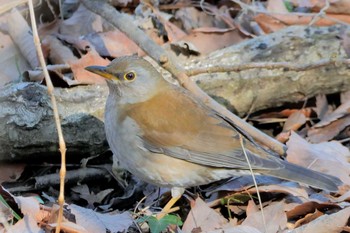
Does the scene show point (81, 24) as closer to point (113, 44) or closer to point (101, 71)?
point (113, 44)

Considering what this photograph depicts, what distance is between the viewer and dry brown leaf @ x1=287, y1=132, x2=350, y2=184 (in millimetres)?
5973

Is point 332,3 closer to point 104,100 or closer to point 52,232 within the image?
point 104,100

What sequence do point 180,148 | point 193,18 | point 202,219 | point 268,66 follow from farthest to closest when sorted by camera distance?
point 193,18
point 268,66
point 180,148
point 202,219

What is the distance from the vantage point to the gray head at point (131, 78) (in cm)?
574

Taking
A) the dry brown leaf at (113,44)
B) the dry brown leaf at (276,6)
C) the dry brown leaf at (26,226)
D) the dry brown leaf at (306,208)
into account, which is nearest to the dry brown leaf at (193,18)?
the dry brown leaf at (276,6)

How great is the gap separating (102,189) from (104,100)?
0.85 m

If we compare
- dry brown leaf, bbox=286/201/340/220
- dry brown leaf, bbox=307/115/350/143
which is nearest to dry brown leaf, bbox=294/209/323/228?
dry brown leaf, bbox=286/201/340/220

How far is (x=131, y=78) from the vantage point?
230 inches

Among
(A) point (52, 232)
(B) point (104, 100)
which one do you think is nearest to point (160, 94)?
(B) point (104, 100)

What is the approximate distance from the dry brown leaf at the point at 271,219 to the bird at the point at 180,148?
31cm

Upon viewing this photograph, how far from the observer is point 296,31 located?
7375mm

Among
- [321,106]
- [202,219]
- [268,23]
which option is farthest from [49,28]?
[202,219]

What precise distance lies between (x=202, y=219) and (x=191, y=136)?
2.22 feet

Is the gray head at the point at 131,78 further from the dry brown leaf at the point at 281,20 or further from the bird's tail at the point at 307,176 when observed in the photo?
the dry brown leaf at the point at 281,20
